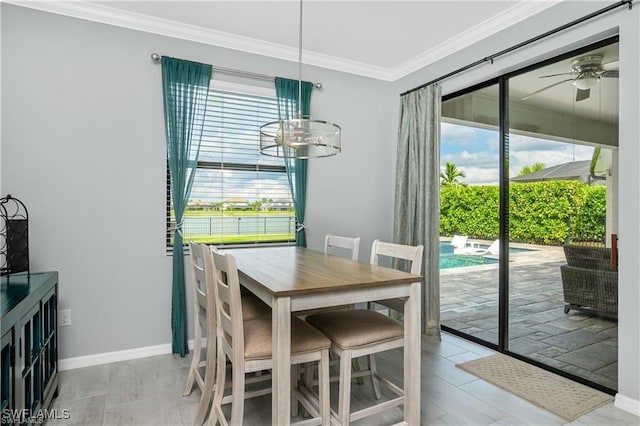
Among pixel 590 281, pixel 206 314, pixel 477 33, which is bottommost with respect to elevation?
pixel 206 314

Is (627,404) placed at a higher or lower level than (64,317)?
lower

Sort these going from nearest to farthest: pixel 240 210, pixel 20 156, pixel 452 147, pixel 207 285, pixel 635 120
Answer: pixel 207 285 → pixel 635 120 → pixel 20 156 → pixel 240 210 → pixel 452 147

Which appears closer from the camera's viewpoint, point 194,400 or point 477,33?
point 194,400

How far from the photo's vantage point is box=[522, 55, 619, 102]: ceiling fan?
7.83 feet

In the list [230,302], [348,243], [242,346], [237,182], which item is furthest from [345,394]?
[237,182]

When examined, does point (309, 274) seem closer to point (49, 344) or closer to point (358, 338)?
point (358, 338)

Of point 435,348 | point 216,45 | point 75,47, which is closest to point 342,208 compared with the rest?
point 435,348

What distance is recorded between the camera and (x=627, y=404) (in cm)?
213

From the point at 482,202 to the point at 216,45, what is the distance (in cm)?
267

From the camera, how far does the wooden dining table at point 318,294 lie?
5.26 ft

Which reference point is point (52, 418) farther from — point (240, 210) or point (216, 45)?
point (216, 45)

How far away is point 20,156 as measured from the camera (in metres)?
2.57

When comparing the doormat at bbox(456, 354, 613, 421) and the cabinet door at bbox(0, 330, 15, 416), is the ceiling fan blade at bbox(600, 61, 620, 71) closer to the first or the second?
the doormat at bbox(456, 354, 613, 421)

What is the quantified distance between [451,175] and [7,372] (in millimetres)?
3394
